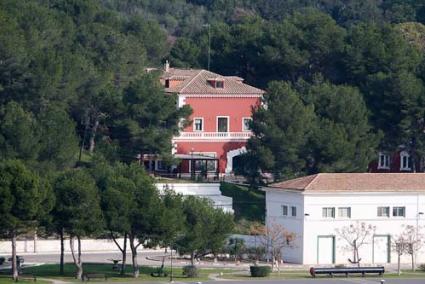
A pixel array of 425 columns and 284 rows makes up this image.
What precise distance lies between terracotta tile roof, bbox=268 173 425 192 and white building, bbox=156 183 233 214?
791cm

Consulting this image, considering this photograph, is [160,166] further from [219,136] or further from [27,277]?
[27,277]

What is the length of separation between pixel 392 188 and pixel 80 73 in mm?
25592

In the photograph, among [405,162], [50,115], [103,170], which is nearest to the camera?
[103,170]

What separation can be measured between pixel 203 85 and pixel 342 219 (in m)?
26.4

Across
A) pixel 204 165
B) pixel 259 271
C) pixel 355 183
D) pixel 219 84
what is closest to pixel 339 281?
pixel 259 271

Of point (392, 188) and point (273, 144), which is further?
point (273, 144)

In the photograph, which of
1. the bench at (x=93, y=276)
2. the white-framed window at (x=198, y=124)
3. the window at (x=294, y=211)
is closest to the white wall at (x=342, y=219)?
the window at (x=294, y=211)

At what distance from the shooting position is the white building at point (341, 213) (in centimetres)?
9919

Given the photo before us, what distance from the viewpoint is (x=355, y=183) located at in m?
101

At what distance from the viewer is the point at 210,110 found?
124m

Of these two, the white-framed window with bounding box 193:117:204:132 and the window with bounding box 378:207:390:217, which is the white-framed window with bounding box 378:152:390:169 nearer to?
the white-framed window with bounding box 193:117:204:132

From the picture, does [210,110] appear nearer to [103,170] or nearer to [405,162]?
[405,162]

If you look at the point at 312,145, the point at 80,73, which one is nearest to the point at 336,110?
the point at 312,145

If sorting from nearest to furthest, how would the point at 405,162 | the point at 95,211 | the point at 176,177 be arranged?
the point at 95,211, the point at 176,177, the point at 405,162
